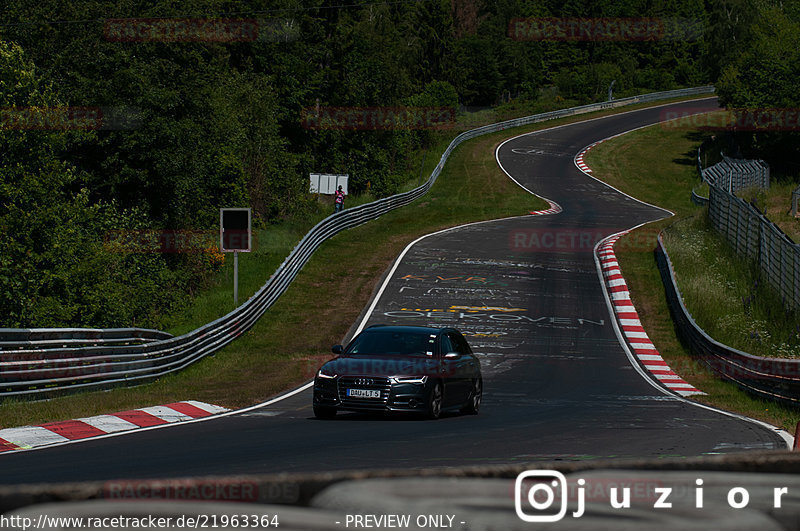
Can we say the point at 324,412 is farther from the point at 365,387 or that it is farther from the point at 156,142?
the point at 156,142

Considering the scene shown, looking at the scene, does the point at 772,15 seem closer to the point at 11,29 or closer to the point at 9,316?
the point at 11,29

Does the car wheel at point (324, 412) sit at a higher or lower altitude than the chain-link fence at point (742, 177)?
lower

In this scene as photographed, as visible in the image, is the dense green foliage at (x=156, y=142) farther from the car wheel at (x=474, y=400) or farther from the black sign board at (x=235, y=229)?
the car wheel at (x=474, y=400)

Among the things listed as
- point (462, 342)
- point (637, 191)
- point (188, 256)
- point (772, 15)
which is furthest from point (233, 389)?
point (772, 15)

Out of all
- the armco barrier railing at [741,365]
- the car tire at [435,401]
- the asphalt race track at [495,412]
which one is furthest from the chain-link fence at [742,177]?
the car tire at [435,401]

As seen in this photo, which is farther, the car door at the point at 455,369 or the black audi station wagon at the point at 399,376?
the car door at the point at 455,369

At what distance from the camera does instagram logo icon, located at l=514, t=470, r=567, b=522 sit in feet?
10.1

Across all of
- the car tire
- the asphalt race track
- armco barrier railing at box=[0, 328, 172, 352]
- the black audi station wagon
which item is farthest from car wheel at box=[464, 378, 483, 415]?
armco barrier railing at box=[0, 328, 172, 352]

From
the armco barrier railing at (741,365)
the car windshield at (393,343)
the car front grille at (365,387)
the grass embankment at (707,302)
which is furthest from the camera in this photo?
the grass embankment at (707,302)

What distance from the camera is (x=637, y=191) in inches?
2702

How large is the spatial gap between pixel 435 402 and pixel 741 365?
895 cm

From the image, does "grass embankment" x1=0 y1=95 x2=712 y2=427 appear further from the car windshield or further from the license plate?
the license plate

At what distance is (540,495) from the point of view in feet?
10.5

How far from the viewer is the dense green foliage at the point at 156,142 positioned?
38906mm
